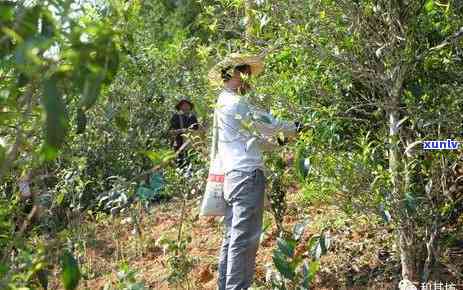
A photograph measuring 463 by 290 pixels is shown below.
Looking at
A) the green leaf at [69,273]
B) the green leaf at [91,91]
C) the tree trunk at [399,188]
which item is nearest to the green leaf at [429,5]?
the tree trunk at [399,188]

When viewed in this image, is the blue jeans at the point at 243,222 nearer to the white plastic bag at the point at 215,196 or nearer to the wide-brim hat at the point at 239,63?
the white plastic bag at the point at 215,196

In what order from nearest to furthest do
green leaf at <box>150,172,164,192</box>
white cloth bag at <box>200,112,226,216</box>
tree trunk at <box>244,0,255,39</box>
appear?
tree trunk at <box>244,0,255,39</box> < white cloth bag at <box>200,112,226,216</box> < green leaf at <box>150,172,164,192</box>

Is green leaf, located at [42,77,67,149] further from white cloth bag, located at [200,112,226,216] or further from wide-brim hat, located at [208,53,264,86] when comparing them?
white cloth bag, located at [200,112,226,216]

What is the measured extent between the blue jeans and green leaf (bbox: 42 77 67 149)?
3033mm

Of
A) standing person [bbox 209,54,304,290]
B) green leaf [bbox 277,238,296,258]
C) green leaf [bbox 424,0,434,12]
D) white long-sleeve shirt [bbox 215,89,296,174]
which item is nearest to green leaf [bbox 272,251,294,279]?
green leaf [bbox 277,238,296,258]

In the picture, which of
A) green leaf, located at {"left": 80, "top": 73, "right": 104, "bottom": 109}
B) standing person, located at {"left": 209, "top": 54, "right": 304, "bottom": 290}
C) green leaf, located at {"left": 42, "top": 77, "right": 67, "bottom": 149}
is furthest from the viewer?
standing person, located at {"left": 209, "top": 54, "right": 304, "bottom": 290}

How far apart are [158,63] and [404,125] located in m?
4.03

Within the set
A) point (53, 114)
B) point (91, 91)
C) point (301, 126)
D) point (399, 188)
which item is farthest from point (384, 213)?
point (53, 114)

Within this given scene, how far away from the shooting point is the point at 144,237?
6250mm

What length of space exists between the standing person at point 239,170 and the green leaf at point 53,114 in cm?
291

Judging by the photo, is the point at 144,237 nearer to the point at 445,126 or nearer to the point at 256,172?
the point at 256,172

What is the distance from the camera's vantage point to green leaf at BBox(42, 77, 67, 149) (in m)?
1.05

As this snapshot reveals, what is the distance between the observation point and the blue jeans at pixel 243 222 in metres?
4.11

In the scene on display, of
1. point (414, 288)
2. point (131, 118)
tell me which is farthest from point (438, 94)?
point (131, 118)
